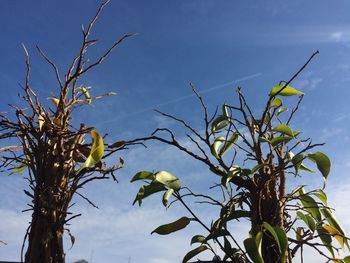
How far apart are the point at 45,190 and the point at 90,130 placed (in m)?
0.16

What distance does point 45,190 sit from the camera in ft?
2.76

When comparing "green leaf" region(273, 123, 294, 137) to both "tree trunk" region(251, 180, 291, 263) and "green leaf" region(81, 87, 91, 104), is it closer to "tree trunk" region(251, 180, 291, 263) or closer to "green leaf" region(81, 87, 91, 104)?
"tree trunk" region(251, 180, 291, 263)

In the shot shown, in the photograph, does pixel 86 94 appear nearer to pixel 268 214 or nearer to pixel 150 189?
pixel 150 189

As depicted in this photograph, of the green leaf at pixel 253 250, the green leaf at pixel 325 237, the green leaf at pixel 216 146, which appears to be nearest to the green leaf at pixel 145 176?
the green leaf at pixel 216 146

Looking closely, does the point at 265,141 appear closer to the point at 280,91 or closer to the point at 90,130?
the point at 280,91

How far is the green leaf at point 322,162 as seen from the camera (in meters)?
0.78

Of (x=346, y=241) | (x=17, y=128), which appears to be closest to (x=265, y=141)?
(x=346, y=241)

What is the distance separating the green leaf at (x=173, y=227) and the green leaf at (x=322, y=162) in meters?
0.28

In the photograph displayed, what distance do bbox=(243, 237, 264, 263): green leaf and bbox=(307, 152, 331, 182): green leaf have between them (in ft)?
0.65

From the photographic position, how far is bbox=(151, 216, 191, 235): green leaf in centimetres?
86

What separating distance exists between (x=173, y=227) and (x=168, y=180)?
11 centimetres

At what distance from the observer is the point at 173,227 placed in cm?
86

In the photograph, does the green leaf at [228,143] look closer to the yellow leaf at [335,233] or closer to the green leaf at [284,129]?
the green leaf at [284,129]

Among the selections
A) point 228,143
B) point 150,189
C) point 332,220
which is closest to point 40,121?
point 150,189
